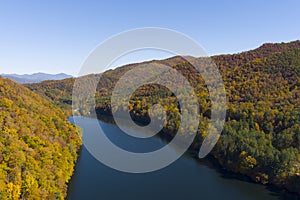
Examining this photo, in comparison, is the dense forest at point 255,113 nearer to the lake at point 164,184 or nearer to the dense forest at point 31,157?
the lake at point 164,184

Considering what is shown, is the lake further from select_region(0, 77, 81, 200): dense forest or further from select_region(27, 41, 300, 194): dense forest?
select_region(0, 77, 81, 200): dense forest

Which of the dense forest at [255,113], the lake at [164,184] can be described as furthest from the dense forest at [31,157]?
the dense forest at [255,113]

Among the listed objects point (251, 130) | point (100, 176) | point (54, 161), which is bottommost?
point (100, 176)

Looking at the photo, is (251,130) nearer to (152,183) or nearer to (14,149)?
(152,183)

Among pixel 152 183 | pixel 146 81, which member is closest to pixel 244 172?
pixel 152 183

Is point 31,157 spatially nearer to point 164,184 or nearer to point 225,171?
point 164,184

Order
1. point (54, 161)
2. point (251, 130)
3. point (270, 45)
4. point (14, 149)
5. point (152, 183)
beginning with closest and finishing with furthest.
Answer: point (14, 149) → point (54, 161) → point (152, 183) → point (251, 130) → point (270, 45)

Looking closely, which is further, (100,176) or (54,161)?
(100,176)
